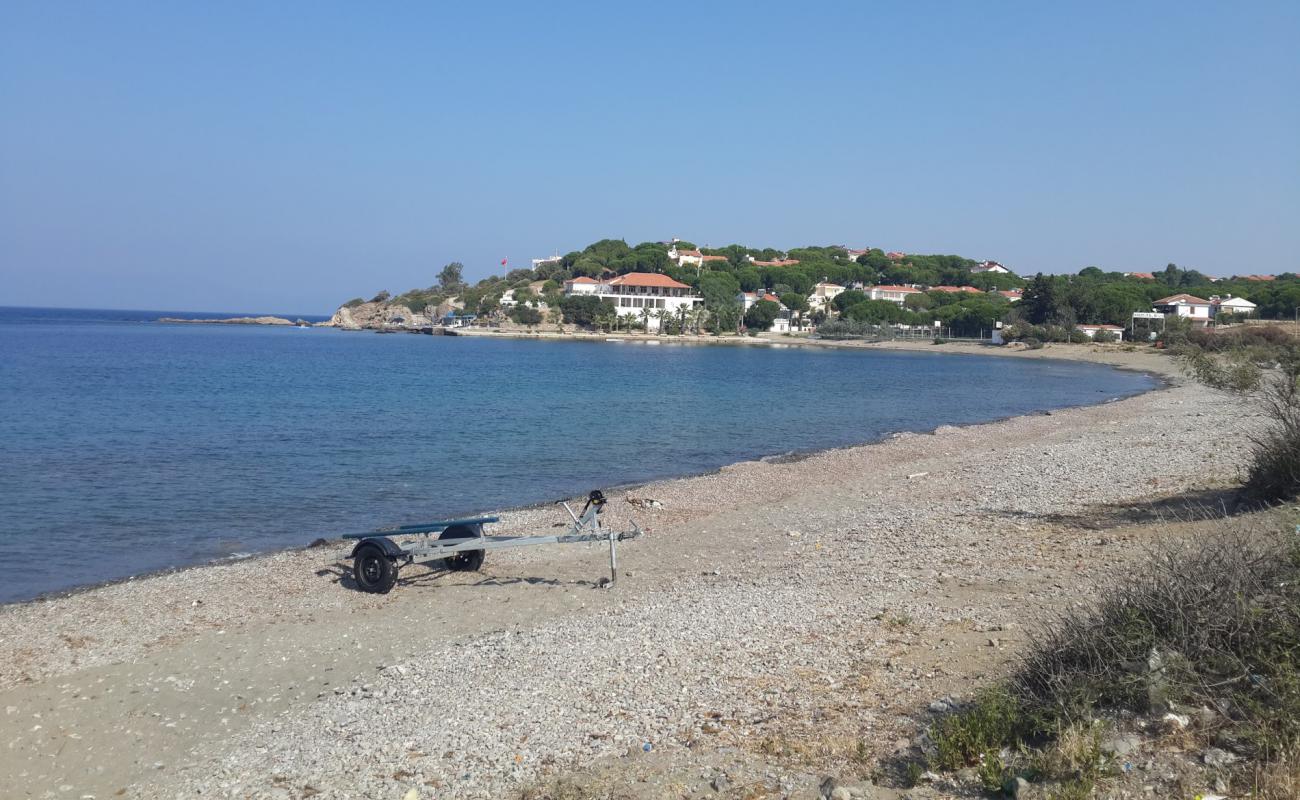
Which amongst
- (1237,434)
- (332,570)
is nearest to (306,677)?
(332,570)

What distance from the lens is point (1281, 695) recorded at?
16.9 ft

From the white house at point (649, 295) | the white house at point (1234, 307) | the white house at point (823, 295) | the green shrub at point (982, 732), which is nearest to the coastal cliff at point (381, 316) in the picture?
the white house at point (649, 295)

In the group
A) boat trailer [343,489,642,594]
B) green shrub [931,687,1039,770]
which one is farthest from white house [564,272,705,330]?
green shrub [931,687,1039,770]

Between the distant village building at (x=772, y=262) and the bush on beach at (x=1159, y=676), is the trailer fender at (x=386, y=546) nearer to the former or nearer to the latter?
the bush on beach at (x=1159, y=676)

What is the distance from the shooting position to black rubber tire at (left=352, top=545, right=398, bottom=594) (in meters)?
11.9

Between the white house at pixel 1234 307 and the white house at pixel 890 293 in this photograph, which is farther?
the white house at pixel 890 293

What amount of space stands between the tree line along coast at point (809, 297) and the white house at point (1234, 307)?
25 centimetres

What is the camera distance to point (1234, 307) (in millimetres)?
104438

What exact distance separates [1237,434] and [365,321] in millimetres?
167145

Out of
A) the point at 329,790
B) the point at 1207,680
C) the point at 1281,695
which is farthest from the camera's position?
the point at 329,790

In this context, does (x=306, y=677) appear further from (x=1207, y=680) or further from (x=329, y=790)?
(x=1207, y=680)

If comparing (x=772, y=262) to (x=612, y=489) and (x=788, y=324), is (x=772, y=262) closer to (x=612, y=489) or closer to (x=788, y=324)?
(x=788, y=324)

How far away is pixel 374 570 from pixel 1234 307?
116m

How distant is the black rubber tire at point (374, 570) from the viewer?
39.1ft
